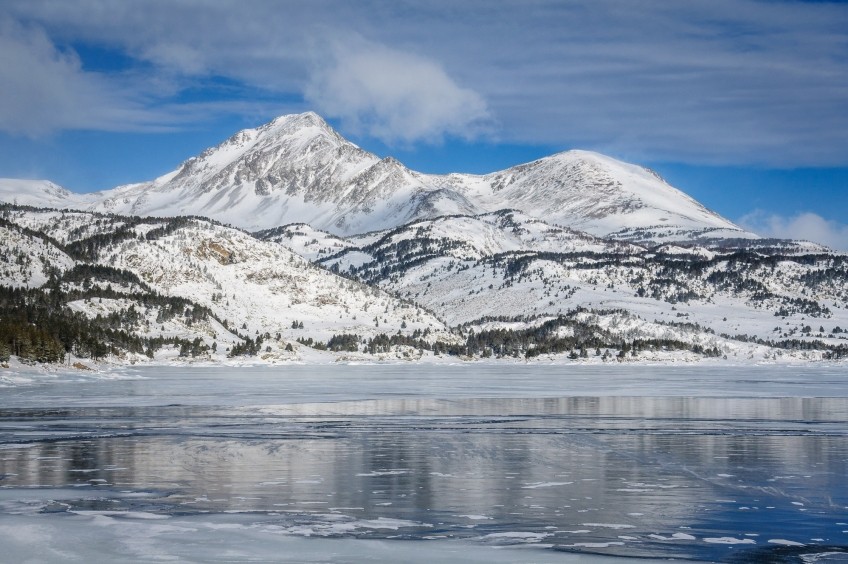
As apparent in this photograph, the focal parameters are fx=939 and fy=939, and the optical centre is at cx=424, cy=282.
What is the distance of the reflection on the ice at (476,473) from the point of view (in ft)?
94.1

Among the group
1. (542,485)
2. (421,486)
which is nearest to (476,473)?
(542,485)

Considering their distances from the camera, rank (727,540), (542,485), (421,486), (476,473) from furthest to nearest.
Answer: (476,473), (542,485), (421,486), (727,540)

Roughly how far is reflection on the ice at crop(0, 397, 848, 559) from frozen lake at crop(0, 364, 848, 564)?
0.41 feet

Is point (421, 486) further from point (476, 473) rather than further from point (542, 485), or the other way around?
point (542, 485)

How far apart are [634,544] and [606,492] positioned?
27.1ft

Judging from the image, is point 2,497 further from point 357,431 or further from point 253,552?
point 357,431

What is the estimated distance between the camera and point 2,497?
33.1 m

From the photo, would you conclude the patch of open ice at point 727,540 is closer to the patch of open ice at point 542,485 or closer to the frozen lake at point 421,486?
the frozen lake at point 421,486

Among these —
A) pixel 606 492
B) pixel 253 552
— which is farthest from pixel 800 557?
pixel 253 552

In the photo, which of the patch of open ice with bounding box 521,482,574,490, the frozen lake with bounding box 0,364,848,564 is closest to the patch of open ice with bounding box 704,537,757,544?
the frozen lake with bounding box 0,364,848,564

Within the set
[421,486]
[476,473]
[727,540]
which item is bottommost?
[727,540]

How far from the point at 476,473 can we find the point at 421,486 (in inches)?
164

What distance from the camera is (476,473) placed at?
39.5 m

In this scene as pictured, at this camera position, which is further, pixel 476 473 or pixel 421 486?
pixel 476 473
